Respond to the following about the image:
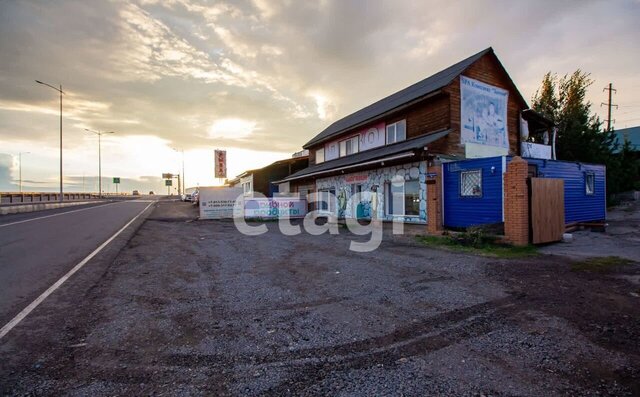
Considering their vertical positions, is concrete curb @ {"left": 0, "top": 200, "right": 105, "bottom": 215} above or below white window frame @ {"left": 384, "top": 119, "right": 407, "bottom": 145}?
below

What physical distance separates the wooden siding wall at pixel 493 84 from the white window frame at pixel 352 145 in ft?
24.5

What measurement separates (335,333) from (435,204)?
1032 centimetres

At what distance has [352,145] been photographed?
75.4 feet

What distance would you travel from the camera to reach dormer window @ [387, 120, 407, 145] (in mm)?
18188

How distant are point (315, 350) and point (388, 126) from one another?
1736 cm

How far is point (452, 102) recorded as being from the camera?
15805 millimetres

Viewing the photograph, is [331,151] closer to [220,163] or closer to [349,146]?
[349,146]

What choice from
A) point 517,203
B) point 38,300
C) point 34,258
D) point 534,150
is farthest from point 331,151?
point 38,300

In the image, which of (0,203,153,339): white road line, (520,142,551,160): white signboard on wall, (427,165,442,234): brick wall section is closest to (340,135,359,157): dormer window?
(427,165,442,234): brick wall section

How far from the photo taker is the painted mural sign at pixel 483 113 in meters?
16.3

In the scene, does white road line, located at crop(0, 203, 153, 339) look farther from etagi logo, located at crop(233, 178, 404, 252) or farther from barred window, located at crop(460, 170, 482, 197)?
barred window, located at crop(460, 170, 482, 197)

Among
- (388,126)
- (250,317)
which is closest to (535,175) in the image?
(388,126)

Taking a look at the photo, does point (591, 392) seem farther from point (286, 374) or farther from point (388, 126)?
point (388, 126)

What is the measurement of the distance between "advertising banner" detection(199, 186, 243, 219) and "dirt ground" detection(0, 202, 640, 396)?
15561 mm
